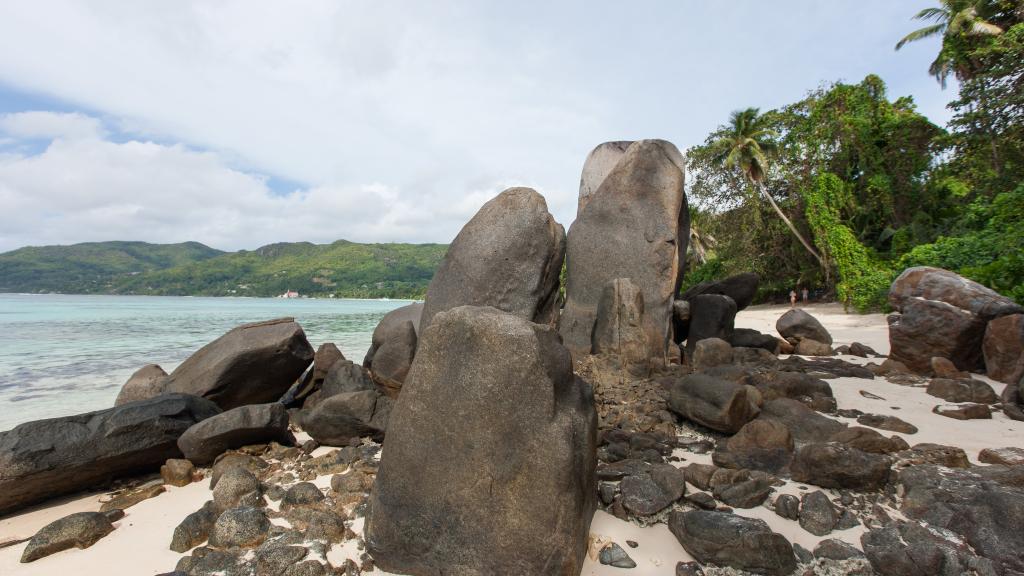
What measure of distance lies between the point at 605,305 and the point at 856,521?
14.4 ft

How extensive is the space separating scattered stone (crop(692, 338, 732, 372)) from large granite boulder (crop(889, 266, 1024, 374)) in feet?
8.72

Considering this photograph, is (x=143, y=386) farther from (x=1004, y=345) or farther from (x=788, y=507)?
(x=1004, y=345)

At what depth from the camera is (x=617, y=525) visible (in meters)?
3.48

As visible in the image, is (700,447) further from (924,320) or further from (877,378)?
(924,320)

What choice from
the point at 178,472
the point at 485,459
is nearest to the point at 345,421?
the point at 178,472

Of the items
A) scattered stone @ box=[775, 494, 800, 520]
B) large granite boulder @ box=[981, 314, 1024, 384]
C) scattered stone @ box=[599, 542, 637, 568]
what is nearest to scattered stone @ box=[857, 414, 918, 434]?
scattered stone @ box=[775, 494, 800, 520]

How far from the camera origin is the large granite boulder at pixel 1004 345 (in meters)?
6.53

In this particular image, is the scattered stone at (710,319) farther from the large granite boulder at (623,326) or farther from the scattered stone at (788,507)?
the scattered stone at (788,507)

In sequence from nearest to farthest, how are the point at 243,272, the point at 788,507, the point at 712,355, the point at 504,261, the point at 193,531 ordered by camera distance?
the point at 788,507 < the point at 193,531 < the point at 712,355 < the point at 504,261 < the point at 243,272

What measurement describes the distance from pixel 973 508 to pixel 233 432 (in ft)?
20.2

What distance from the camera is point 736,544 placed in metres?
2.95

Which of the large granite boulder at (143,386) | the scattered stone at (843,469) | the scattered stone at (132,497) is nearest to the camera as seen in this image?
the scattered stone at (843,469)

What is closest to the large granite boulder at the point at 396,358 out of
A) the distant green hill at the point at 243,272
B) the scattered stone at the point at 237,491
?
the scattered stone at the point at 237,491

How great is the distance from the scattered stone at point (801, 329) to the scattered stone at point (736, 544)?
8.49 meters
